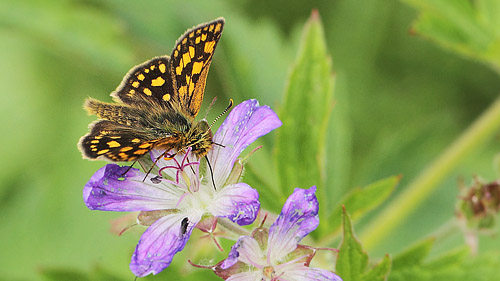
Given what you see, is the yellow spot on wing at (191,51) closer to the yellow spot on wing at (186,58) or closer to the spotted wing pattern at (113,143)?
the yellow spot on wing at (186,58)

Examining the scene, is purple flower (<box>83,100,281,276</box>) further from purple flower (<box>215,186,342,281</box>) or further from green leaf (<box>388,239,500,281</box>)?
green leaf (<box>388,239,500,281</box>)

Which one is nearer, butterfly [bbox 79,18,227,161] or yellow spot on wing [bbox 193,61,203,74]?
butterfly [bbox 79,18,227,161]

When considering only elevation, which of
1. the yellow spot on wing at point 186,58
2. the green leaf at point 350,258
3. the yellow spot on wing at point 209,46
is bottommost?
the green leaf at point 350,258

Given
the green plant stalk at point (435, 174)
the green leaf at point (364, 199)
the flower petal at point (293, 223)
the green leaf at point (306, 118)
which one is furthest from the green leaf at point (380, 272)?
the green plant stalk at point (435, 174)

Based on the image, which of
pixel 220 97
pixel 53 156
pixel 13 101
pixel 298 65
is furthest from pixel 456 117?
pixel 13 101

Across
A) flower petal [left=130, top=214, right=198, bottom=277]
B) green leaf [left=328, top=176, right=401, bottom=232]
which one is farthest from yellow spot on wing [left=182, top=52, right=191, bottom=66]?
green leaf [left=328, top=176, right=401, bottom=232]

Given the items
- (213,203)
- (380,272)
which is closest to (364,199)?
(380,272)
